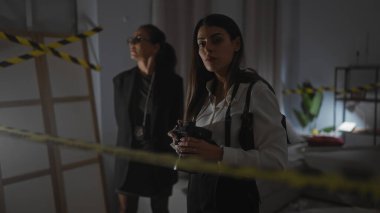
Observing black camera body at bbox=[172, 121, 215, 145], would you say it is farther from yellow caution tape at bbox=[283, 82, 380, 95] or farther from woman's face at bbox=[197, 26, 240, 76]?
yellow caution tape at bbox=[283, 82, 380, 95]

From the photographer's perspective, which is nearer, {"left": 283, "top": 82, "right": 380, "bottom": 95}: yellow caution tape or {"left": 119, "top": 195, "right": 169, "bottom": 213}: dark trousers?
{"left": 119, "top": 195, "right": 169, "bottom": 213}: dark trousers

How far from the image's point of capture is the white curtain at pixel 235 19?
2.87 m

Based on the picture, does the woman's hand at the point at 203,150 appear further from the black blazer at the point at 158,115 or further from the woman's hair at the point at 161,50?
the woman's hair at the point at 161,50

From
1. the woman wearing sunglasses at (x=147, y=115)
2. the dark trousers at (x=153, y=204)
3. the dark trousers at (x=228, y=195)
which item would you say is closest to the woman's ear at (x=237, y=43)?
the dark trousers at (x=228, y=195)

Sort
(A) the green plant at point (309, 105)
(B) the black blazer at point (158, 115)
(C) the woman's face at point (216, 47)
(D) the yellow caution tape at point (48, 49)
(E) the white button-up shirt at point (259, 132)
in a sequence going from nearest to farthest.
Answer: (E) the white button-up shirt at point (259, 132)
(C) the woman's face at point (216, 47)
(B) the black blazer at point (158, 115)
(D) the yellow caution tape at point (48, 49)
(A) the green plant at point (309, 105)

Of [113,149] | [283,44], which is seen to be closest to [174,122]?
[113,149]

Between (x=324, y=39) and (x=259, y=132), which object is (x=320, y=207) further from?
(x=324, y=39)

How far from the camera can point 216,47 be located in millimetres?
1021

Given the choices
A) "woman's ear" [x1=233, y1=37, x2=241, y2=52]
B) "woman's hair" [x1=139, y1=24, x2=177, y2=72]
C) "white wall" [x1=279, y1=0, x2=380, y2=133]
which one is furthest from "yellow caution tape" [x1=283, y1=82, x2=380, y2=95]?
"woman's ear" [x1=233, y1=37, x2=241, y2=52]

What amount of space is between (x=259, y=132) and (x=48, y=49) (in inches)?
68.7

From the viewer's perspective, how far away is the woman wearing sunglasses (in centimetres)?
192

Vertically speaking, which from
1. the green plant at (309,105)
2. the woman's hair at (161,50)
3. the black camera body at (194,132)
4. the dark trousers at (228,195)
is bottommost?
the green plant at (309,105)

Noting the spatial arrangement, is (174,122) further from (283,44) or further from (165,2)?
(283,44)

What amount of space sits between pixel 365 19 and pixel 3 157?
4502 millimetres
